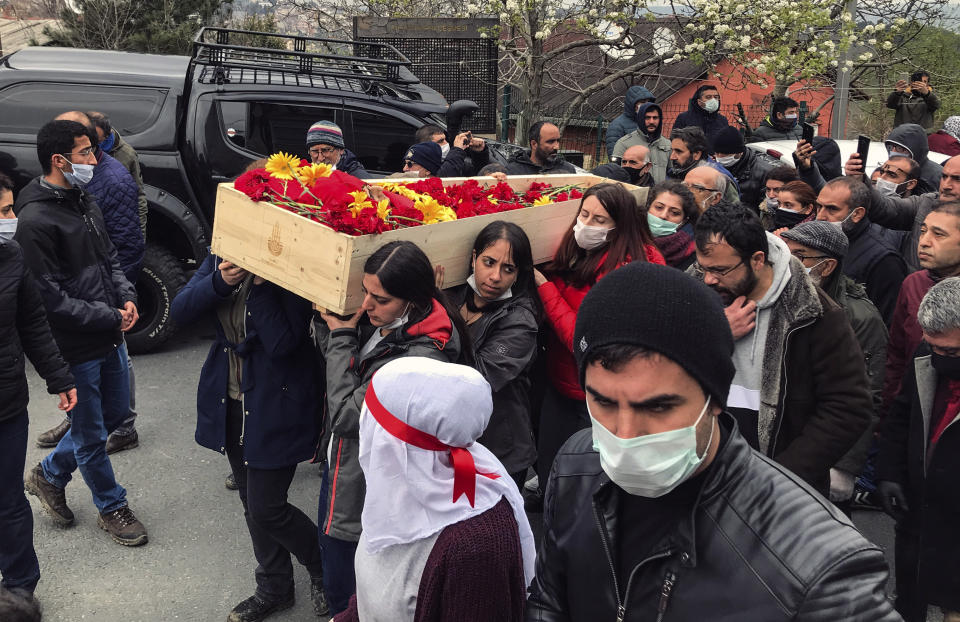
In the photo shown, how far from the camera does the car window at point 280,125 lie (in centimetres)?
691

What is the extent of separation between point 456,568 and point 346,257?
4.43ft

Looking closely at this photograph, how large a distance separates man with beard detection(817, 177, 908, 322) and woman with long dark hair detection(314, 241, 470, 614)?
271cm

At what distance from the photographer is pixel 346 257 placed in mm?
3016

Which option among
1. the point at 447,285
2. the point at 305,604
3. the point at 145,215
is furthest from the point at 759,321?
the point at 145,215

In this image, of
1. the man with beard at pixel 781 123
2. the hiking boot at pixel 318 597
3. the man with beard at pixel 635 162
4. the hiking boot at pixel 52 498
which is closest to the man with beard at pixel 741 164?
the man with beard at pixel 635 162

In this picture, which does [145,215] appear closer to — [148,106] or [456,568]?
[148,106]

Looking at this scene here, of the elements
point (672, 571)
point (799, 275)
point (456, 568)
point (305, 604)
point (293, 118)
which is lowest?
point (305, 604)

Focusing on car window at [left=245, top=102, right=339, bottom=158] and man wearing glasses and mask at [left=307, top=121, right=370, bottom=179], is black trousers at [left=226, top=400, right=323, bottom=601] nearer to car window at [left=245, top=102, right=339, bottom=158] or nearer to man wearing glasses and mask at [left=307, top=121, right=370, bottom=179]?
man wearing glasses and mask at [left=307, top=121, right=370, bottom=179]

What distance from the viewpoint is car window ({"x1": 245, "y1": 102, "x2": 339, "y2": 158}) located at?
6.91 metres

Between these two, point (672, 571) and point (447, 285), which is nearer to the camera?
point (672, 571)

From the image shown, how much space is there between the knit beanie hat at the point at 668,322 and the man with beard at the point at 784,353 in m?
1.50

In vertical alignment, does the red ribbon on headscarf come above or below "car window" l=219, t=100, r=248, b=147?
below

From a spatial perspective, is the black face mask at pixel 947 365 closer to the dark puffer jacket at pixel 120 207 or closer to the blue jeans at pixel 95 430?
the blue jeans at pixel 95 430

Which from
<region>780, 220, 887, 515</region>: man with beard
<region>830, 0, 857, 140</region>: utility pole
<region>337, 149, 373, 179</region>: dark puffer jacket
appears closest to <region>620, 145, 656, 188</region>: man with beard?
<region>337, 149, 373, 179</region>: dark puffer jacket
